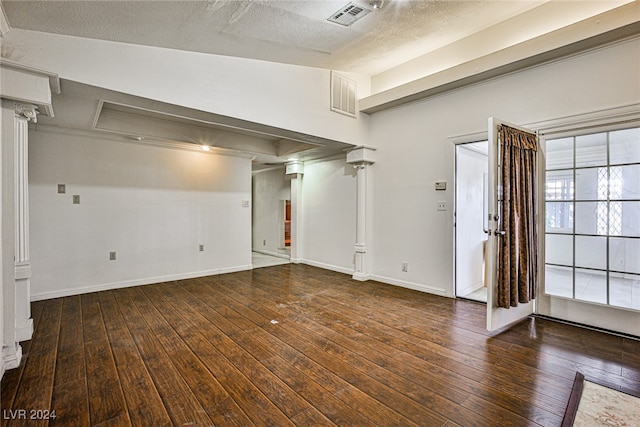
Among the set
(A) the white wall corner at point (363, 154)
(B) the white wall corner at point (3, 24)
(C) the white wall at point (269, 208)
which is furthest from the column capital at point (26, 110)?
(C) the white wall at point (269, 208)

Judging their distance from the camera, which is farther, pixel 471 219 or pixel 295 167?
pixel 295 167

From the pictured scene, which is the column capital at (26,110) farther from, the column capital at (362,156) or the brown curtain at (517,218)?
the brown curtain at (517,218)

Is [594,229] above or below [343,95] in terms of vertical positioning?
below

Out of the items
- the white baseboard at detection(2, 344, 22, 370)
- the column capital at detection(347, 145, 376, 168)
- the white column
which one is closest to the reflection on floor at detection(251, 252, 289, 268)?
the column capital at detection(347, 145, 376, 168)

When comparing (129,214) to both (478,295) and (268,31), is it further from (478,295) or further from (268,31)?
(478,295)

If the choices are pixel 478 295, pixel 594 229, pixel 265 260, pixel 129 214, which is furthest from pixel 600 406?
pixel 265 260

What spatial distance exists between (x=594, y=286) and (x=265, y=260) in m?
5.81

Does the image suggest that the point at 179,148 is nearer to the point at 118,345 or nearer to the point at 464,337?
the point at 118,345

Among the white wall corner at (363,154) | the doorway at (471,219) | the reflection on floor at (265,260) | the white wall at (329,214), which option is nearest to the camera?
the doorway at (471,219)

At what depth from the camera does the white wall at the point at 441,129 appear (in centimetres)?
298

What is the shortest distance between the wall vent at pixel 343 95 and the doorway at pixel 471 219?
1760 millimetres

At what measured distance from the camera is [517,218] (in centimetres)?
308

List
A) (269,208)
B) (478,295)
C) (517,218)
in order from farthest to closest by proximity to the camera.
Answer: (269,208)
(478,295)
(517,218)

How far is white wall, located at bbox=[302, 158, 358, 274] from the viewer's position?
18.6 feet
